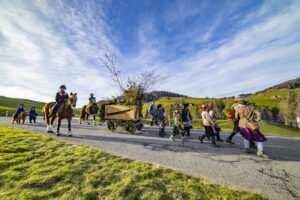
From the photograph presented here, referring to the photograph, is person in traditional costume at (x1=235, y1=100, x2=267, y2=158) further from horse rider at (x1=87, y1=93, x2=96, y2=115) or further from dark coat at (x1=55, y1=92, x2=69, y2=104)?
horse rider at (x1=87, y1=93, x2=96, y2=115)

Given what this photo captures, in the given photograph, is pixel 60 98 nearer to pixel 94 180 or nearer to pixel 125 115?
pixel 125 115

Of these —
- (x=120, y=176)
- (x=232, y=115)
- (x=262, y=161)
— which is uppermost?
(x=232, y=115)

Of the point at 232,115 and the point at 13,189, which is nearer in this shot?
the point at 13,189

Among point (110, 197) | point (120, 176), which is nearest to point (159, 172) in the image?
point (120, 176)

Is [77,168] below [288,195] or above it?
above

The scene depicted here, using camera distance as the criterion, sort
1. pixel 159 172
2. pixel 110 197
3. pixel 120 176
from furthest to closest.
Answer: pixel 159 172 → pixel 120 176 → pixel 110 197

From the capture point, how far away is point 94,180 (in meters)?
2.38

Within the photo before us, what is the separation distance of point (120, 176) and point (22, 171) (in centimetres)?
226

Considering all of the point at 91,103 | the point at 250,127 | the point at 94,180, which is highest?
the point at 91,103

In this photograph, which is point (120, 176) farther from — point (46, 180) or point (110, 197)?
point (46, 180)

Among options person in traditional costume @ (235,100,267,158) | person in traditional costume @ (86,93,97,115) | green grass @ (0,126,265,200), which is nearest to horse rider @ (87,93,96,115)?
person in traditional costume @ (86,93,97,115)

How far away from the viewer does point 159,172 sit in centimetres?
277

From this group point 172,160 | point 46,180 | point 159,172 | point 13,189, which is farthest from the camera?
point 172,160

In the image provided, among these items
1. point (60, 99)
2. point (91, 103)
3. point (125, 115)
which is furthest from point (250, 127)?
point (91, 103)
